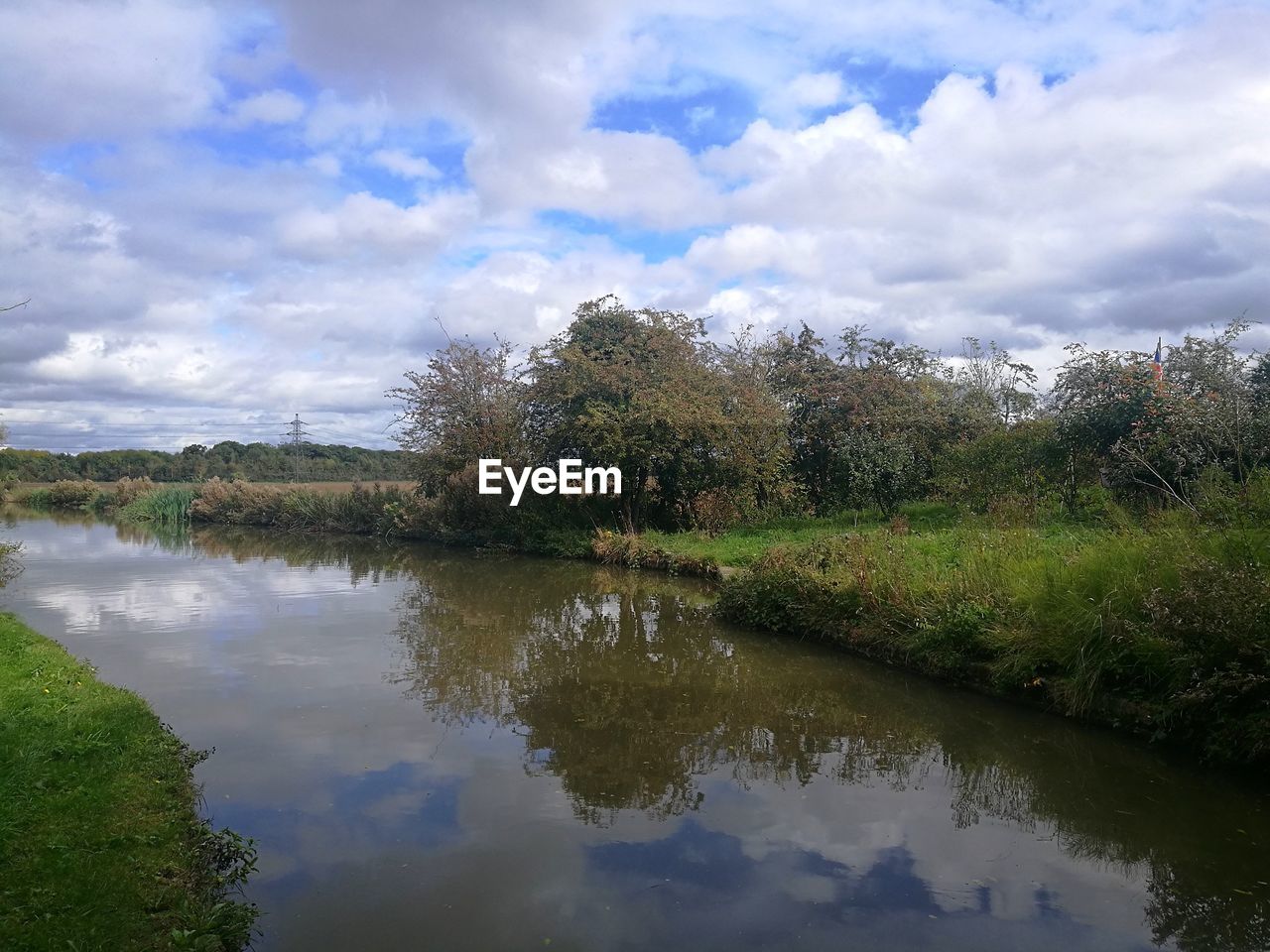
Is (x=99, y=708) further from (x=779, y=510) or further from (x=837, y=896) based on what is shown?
(x=779, y=510)

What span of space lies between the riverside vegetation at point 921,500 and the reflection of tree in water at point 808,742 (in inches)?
19.5

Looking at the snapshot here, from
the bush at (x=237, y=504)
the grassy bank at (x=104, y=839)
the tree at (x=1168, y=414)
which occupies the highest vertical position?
the tree at (x=1168, y=414)

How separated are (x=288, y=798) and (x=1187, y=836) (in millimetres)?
5478

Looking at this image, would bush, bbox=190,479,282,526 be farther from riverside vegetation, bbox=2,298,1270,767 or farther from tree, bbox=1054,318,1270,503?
tree, bbox=1054,318,1270,503

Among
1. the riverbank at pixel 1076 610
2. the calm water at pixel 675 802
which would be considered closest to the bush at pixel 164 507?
the calm water at pixel 675 802

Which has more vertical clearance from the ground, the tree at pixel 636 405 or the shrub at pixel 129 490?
the tree at pixel 636 405

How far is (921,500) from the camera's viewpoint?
1923 cm

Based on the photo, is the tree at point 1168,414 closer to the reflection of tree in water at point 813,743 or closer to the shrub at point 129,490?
the reflection of tree in water at point 813,743

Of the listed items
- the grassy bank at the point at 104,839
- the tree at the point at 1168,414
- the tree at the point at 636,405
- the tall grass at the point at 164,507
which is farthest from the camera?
the tall grass at the point at 164,507

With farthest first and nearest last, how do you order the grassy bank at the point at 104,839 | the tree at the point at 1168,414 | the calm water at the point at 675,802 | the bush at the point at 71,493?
the bush at the point at 71,493 → the tree at the point at 1168,414 → the calm water at the point at 675,802 → the grassy bank at the point at 104,839

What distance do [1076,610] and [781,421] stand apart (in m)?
12.7

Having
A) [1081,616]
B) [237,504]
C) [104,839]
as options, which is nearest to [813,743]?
[1081,616]

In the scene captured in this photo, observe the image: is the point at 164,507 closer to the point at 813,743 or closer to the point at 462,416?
the point at 462,416

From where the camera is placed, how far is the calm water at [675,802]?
411cm
